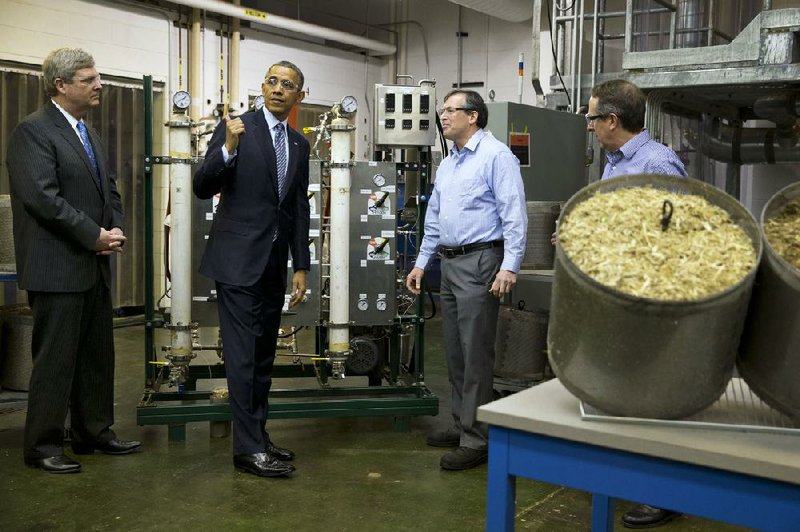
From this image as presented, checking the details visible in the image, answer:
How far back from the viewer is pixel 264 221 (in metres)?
3.24

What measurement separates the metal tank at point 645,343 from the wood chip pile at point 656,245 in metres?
0.02

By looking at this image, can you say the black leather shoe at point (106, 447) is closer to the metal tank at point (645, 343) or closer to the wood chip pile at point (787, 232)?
the metal tank at point (645, 343)

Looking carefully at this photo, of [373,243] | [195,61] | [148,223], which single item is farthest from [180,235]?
[195,61]

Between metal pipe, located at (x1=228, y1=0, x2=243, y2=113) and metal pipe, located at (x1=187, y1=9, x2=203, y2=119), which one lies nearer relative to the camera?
metal pipe, located at (x1=187, y1=9, x2=203, y2=119)

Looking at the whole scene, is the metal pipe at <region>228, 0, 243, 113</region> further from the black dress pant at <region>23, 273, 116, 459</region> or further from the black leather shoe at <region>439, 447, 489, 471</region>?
the black leather shoe at <region>439, 447, 489, 471</region>

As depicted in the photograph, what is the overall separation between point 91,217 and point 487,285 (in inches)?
64.9

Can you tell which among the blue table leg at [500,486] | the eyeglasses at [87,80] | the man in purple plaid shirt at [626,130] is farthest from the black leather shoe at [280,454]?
the blue table leg at [500,486]

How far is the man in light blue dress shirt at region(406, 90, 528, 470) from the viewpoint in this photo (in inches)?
134

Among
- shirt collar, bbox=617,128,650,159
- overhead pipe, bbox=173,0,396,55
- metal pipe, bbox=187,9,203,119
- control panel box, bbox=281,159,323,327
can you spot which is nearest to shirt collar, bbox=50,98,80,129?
control panel box, bbox=281,159,323,327

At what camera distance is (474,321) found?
347 cm

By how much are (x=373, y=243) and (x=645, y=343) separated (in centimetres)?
288

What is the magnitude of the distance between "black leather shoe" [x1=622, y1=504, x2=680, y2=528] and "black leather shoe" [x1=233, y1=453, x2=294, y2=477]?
4.33 ft

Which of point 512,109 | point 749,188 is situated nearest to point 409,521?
point 512,109

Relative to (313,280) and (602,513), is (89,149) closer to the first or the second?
(313,280)
